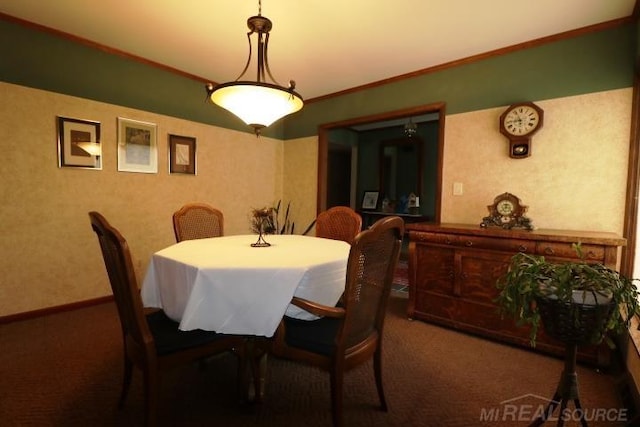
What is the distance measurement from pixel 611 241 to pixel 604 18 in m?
1.65

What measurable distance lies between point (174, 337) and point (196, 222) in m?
1.32

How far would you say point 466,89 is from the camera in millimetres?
2893

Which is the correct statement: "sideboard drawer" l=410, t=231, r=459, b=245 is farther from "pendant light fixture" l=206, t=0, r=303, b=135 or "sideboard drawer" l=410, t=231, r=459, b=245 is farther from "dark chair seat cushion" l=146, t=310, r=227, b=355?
"dark chair seat cushion" l=146, t=310, r=227, b=355

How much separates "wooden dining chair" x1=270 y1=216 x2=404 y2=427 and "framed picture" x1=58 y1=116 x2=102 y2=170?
253 cm

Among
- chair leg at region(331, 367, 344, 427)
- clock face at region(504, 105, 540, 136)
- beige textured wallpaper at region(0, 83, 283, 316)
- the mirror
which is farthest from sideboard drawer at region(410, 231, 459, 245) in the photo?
the mirror

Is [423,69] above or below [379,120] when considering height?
above

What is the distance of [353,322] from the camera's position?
1.30m

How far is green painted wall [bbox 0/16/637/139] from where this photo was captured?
230 cm

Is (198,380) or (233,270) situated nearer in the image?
(233,270)

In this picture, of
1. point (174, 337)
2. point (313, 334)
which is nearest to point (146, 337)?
point (174, 337)

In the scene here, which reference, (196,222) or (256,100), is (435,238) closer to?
(256,100)

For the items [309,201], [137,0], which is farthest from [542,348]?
[137,0]

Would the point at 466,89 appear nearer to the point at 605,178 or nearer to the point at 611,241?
the point at 605,178

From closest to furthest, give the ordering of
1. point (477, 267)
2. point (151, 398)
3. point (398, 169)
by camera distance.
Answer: point (151, 398) < point (477, 267) < point (398, 169)
